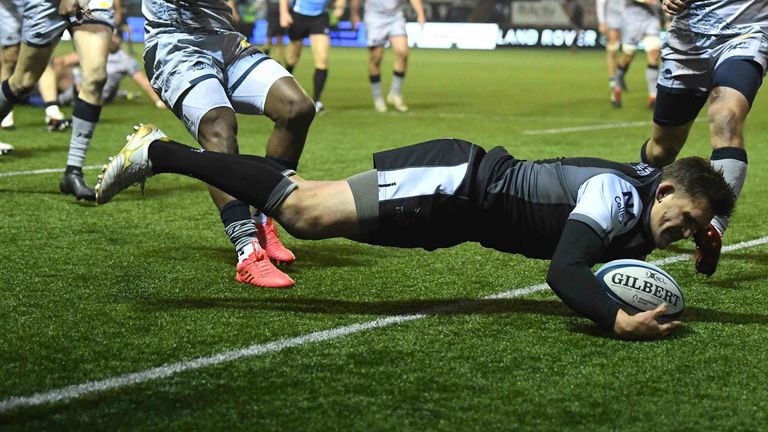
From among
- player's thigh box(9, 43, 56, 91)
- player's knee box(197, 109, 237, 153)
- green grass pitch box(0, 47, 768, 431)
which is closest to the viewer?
green grass pitch box(0, 47, 768, 431)

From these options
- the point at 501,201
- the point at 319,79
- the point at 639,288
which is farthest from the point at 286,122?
the point at 319,79

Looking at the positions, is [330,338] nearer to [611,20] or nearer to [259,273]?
[259,273]

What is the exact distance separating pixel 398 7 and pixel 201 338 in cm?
1166

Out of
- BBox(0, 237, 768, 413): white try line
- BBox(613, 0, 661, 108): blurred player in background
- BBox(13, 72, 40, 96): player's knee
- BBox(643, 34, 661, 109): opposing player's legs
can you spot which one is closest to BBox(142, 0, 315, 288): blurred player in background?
BBox(0, 237, 768, 413): white try line

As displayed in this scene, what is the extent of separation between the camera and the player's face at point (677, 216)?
164 inches

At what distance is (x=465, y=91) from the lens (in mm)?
20203

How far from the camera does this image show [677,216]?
4.18m

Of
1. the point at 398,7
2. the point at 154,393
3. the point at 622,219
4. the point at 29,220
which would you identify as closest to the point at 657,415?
the point at 622,219

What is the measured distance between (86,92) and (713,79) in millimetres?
4185

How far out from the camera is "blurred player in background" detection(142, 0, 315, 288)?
5.42 meters

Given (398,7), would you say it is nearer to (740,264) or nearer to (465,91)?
(465,91)

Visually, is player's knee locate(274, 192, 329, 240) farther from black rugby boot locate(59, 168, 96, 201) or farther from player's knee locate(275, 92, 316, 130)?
black rugby boot locate(59, 168, 96, 201)

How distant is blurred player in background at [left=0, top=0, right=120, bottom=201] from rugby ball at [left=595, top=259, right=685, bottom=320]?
4232 millimetres

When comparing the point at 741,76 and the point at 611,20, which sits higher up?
the point at 741,76
